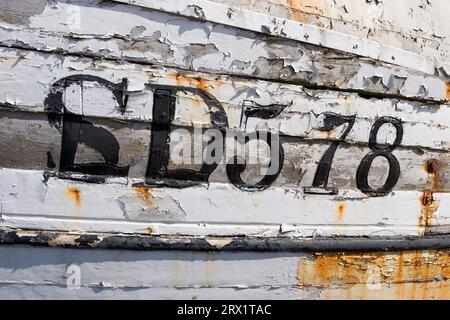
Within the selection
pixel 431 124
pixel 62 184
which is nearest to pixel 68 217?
pixel 62 184

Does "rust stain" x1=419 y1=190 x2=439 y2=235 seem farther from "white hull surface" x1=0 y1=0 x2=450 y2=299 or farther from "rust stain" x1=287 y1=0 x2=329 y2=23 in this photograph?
"rust stain" x1=287 y1=0 x2=329 y2=23

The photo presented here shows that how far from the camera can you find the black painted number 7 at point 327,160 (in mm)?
2326

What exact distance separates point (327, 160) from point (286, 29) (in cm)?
53

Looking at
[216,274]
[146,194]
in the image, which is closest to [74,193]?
[146,194]

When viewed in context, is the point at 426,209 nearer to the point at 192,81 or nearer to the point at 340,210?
the point at 340,210

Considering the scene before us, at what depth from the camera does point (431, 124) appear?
246 cm

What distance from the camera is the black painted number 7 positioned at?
2.33m

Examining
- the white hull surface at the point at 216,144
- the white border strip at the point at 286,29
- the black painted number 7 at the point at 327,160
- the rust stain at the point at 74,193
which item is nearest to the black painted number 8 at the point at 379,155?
the white hull surface at the point at 216,144

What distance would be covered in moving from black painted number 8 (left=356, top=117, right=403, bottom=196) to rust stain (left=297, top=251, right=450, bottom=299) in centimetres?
27

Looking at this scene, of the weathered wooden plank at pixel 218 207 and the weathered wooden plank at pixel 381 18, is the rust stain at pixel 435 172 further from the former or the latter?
the weathered wooden plank at pixel 381 18

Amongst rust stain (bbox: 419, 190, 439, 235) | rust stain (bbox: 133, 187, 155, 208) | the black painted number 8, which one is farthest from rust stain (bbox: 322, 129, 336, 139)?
rust stain (bbox: 133, 187, 155, 208)

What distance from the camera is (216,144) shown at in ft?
7.31

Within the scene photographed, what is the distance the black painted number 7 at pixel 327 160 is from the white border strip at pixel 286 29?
0.25 m

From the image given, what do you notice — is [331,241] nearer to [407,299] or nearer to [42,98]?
[407,299]
